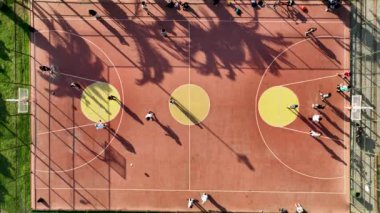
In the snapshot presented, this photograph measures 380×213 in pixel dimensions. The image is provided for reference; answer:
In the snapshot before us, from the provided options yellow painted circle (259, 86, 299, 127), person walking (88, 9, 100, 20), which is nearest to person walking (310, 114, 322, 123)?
yellow painted circle (259, 86, 299, 127)

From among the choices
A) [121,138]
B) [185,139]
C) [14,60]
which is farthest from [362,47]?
[14,60]

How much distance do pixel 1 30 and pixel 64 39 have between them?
3905mm

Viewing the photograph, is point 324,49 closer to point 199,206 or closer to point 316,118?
point 316,118

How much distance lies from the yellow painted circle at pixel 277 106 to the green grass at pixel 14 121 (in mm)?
14295

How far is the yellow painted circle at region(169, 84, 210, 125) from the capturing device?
21031 millimetres

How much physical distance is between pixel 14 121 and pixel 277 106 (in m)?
15.9

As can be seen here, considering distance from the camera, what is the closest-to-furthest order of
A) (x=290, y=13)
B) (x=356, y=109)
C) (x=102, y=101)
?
(x=356, y=109) → (x=290, y=13) → (x=102, y=101)

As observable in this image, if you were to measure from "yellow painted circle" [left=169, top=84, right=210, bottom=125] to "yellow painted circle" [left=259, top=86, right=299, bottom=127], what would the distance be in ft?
11.0

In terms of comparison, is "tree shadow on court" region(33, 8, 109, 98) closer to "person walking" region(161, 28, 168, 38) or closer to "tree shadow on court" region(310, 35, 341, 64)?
"person walking" region(161, 28, 168, 38)

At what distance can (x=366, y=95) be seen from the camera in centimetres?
2058

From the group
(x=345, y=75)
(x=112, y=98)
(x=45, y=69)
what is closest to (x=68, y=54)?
(x=45, y=69)

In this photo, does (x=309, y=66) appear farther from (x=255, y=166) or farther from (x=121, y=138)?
(x=121, y=138)

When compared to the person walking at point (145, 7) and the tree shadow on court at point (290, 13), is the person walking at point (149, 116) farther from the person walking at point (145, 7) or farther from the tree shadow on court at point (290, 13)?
the tree shadow on court at point (290, 13)

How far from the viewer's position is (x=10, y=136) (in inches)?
848
